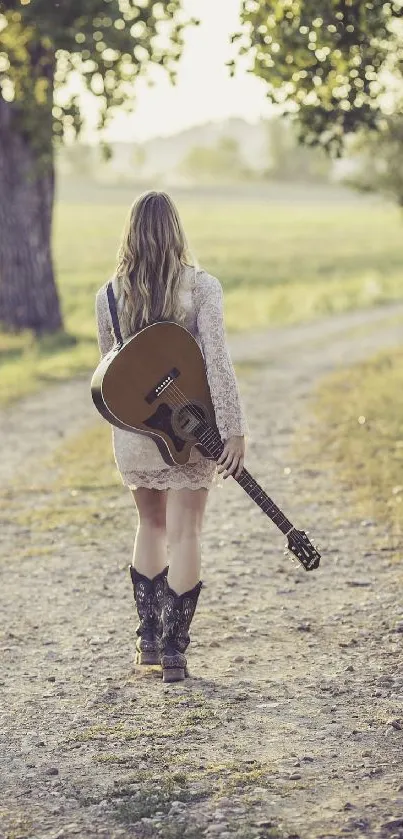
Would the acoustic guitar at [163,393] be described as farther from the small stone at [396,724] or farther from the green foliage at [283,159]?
the green foliage at [283,159]

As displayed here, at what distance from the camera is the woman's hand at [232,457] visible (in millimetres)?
6180

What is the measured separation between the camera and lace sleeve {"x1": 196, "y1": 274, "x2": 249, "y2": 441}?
6.17m

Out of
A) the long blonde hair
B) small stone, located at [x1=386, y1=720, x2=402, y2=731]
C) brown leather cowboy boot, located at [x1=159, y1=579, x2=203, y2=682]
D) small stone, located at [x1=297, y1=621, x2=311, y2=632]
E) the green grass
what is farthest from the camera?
the green grass

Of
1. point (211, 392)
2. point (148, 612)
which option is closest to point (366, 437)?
point (148, 612)

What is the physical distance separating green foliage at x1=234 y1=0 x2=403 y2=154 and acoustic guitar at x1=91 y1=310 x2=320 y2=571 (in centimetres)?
506

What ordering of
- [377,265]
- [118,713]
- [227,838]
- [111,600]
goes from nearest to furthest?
[227,838] < [118,713] < [111,600] < [377,265]

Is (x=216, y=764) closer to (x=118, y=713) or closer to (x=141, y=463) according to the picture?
(x=118, y=713)

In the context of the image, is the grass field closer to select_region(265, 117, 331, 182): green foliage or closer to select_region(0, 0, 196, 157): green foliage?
select_region(0, 0, 196, 157): green foliage

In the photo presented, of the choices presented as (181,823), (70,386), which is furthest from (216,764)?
(70,386)

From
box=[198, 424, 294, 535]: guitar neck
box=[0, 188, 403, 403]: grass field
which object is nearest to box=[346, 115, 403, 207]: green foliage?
box=[0, 188, 403, 403]: grass field

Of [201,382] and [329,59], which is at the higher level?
[329,59]

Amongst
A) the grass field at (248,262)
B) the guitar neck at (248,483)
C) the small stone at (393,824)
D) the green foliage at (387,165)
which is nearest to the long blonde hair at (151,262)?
the guitar neck at (248,483)

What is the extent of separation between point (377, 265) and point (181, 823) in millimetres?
52563

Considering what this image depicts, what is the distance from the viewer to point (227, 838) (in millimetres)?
4676
